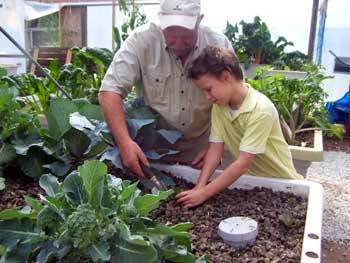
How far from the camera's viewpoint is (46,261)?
2.48 feet

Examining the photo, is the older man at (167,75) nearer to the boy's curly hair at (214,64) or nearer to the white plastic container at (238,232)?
the boy's curly hair at (214,64)

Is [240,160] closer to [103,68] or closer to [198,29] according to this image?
[198,29]

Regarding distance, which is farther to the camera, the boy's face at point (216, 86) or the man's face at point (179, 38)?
the man's face at point (179, 38)

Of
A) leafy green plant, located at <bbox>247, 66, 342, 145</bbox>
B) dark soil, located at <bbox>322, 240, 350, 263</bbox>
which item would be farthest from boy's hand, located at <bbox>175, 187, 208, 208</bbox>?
leafy green plant, located at <bbox>247, 66, 342, 145</bbox>

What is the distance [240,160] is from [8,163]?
0.73 m

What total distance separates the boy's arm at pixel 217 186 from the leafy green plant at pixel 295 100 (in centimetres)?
125

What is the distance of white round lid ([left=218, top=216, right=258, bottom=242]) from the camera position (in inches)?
37.7

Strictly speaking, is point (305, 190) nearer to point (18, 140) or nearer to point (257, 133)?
point (257, 133)

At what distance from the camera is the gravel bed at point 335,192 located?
2.15 metres

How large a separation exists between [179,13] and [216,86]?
0.94ft

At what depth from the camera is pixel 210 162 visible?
4.25ft

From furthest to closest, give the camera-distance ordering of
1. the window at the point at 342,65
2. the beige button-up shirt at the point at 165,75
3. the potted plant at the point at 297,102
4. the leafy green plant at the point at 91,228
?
the window at the point at 342,65, the potted plant at the point at 297,102, the beige button-up shirt at the point at 165,75, the leafy green plant at the point at 91,228

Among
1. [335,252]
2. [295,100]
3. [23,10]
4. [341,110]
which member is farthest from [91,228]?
[23,10]

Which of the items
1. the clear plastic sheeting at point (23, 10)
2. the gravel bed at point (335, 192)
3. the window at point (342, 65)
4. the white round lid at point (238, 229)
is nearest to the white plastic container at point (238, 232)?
the white round lid at point (238, 229)
